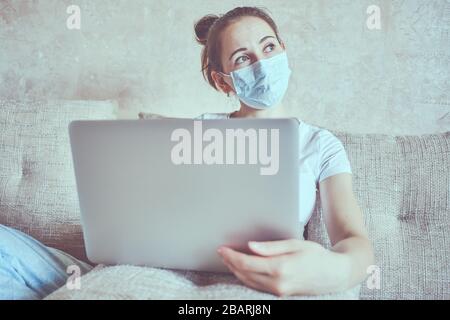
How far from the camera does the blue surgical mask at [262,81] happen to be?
1.10m

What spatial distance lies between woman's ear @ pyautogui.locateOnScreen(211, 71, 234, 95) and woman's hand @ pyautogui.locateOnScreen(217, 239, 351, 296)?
0.58 m

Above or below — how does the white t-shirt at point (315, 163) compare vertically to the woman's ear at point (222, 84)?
below

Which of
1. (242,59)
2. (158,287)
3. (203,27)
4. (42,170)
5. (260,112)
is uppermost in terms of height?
(203,27)

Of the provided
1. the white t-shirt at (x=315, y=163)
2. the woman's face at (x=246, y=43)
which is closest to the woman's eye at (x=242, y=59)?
the woman's face at (x=246, y=43)

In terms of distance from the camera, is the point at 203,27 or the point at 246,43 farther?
the point at 203,27

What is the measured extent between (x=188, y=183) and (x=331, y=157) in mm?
413

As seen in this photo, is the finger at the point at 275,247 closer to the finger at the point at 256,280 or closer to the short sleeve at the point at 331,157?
the finger at the point at 256,280

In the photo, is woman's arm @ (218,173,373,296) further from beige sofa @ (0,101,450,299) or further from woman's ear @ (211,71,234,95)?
woman's ear @ (211,71,234,95)

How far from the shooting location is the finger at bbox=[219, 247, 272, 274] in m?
0.68

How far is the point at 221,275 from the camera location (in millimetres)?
800

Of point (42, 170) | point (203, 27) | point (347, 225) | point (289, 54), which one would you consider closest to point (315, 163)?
point (347, 225)

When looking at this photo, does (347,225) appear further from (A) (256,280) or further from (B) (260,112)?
(B) (260,112)

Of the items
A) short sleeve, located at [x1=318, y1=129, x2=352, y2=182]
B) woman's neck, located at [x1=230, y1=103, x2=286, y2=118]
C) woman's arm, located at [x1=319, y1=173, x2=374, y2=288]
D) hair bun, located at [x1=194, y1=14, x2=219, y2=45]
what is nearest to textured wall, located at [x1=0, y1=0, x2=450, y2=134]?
hair bun, located at [x1=194, y1=14, x2=219, y2=45]
